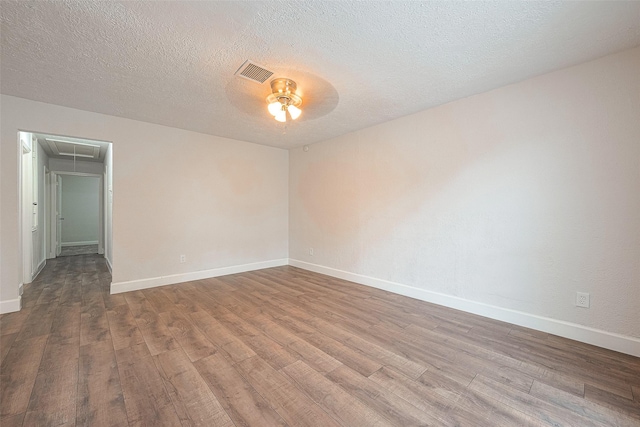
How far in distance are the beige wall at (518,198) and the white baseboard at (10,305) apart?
13.9 feet

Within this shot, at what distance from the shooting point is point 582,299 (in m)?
2.25

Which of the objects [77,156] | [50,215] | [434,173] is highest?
[77,156]

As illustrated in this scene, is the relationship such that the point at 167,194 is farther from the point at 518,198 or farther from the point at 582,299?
the point at 582,299

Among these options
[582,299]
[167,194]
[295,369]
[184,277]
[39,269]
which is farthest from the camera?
[39,269]

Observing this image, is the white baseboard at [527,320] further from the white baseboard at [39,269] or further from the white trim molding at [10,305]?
the white baseboard at [39,269]

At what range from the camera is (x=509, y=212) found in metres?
2.64

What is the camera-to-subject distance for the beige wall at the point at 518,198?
2100mm

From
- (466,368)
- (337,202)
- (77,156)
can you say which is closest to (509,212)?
(466,368)

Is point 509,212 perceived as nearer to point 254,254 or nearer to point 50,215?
point 254,254

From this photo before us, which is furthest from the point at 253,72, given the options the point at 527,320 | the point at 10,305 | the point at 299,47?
the point at 10,305

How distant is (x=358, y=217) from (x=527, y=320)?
2365mm

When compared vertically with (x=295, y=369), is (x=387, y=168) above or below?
above

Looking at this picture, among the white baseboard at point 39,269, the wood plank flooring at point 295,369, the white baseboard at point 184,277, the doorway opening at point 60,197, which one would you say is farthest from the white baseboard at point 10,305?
the white baseboard at point 39,269

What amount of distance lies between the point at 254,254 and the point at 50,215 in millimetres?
5211
